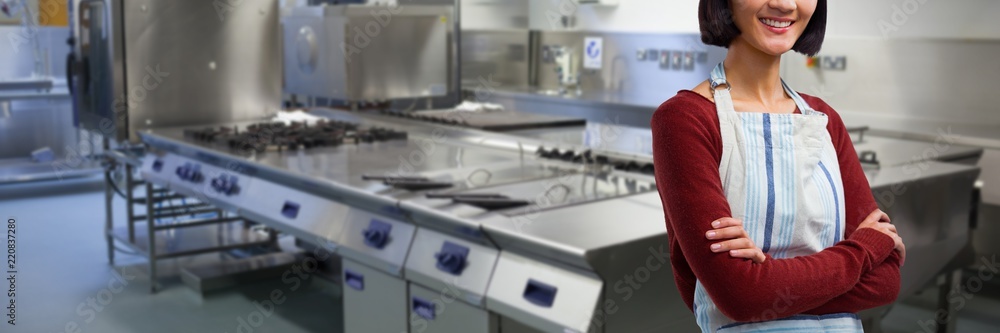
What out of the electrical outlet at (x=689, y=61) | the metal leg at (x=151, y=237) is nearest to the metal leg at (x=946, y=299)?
the electrical outlet at (x=689, y=61)

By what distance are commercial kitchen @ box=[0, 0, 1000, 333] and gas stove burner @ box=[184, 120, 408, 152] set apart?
18 mm

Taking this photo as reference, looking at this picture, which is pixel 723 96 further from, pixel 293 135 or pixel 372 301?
pixel 293 135

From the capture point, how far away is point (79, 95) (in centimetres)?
465

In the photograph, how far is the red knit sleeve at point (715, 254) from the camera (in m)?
1.13

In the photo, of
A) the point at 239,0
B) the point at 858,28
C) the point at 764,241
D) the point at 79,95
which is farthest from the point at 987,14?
the point at 79,95

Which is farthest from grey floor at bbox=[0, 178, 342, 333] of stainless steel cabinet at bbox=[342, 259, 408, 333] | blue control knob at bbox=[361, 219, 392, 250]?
blue control knob at bbox=[361, 219, 392, 250]

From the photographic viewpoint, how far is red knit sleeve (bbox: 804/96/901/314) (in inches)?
47.9

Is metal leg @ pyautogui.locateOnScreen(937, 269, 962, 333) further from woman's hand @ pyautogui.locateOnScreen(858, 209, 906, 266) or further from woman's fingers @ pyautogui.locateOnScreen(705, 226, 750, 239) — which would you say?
woman's fingers @ pyautogui.locateOnScreen(705, 226, 750, 239)

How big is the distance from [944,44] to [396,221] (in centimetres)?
350

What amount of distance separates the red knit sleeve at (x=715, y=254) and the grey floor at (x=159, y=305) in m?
2.88

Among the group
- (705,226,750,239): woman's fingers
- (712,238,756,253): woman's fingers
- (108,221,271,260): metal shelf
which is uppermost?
(705,226,750,239): woman's fingers

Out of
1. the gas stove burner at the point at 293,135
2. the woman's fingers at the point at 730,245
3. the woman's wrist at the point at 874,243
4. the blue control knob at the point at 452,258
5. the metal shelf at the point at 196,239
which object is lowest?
the metal shelf at the point at 196,239

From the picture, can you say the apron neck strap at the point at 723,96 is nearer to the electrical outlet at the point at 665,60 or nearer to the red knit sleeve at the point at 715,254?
the red knit sleeve at the point at 715,254

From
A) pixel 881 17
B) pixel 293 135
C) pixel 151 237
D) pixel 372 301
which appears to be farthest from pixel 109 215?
pixel 881 17
